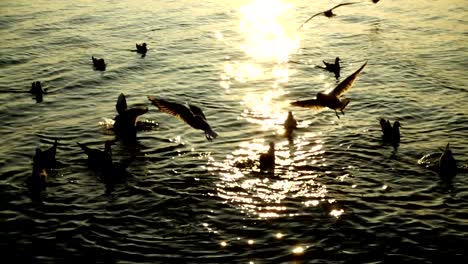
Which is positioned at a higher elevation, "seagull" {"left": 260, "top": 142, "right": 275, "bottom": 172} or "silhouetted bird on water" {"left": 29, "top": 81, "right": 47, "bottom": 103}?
"silhouetted bird on water" {"left": 29, "top": 81, "right": 47, "bottom": 103}

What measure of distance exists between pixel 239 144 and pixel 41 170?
7506 mm

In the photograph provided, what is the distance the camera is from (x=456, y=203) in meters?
17.9

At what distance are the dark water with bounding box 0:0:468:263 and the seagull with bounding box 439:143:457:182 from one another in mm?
378

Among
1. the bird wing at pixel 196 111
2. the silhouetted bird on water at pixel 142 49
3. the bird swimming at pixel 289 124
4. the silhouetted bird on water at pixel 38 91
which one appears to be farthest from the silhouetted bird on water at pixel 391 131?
the silhouetted bird on water at pixel 142 49

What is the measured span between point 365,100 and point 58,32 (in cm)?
2395

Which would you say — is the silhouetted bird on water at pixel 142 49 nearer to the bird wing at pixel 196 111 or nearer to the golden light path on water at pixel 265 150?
the golden light path on water at pixel 265 150

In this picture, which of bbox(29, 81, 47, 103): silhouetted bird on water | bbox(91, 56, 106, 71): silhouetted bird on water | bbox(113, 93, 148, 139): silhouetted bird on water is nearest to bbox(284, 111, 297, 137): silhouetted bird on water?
bbox(113, 93, 148, 139): silhouetted bird on water

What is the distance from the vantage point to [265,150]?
22484mm

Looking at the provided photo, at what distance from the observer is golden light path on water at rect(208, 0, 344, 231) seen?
60.0 feet

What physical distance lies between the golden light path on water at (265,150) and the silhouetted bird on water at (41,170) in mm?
5489

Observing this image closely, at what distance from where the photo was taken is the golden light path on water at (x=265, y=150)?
60.0 ft

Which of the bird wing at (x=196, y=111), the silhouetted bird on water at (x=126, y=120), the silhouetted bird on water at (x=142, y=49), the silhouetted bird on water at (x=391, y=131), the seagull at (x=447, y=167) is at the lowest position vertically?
the seagull at (x=447, y=167)

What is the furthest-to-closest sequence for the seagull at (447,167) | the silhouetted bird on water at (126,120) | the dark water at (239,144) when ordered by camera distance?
1. the silhouetted bird on water at (126,120)
2. the seagull at (447,167)
3. the dark water at (239,144)

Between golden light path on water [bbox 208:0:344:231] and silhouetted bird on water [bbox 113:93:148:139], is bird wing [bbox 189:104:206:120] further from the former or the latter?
silhouetted bird on water [bbox 113:93:148:139]
